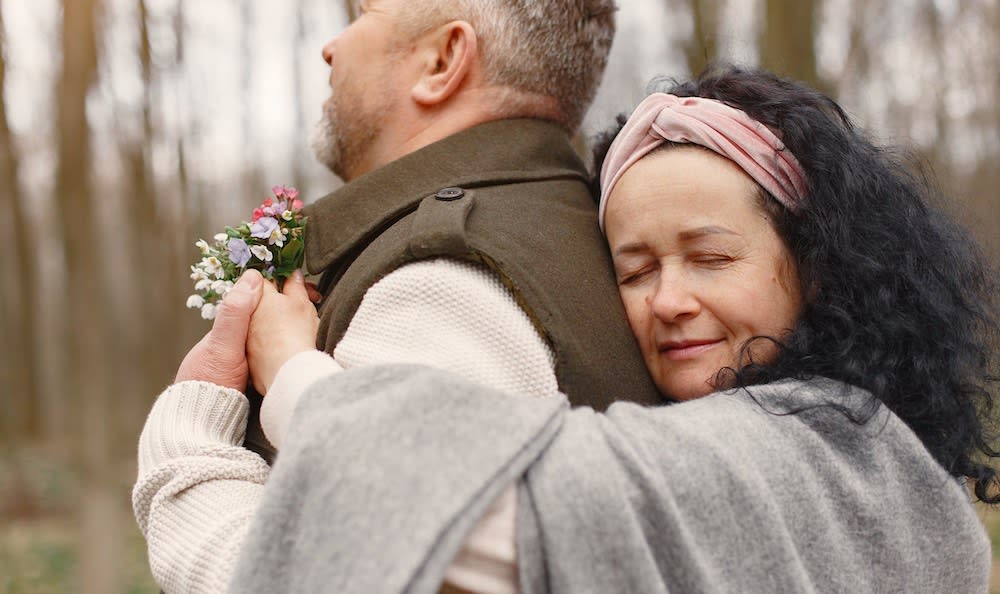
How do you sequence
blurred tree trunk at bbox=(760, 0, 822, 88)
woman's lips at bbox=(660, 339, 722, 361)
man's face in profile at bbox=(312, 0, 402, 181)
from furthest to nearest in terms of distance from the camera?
1. blurred tree trunk at bbox=(760, 0, 822, 88)
2. man's face in profile at bbox=(312, 0, 402, 181)
3. woman's lips at bbox=(660, 339, 722, 361)

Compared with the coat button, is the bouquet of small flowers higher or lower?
lower

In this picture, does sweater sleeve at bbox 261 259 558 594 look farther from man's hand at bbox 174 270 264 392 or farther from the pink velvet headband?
the pink velvet headband

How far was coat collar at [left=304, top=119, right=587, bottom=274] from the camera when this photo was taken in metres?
1.87

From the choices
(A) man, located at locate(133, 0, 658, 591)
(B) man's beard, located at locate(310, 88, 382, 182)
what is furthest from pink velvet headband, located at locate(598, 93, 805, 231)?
(B) man's beard, located at locate(310, 88, 382, 182)

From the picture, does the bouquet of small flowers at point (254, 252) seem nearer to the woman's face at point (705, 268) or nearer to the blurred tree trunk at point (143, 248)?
the woman's face at point (705, 268)

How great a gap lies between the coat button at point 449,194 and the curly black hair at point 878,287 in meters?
0.56

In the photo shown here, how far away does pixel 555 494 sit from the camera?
1155 mm

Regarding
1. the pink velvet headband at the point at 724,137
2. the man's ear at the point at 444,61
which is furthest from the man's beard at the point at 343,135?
the pink velvet headband at the point at 724,137

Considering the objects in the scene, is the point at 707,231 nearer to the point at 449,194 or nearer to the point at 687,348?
the point at 687,348

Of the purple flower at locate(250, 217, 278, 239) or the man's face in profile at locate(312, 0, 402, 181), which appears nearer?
the purple flower at locate(250, 217, 278, 239)

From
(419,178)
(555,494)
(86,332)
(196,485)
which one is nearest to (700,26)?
(419,178)

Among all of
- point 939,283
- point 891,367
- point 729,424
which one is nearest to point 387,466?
point 729,424

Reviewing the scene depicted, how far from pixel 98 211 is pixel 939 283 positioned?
573 centimetres

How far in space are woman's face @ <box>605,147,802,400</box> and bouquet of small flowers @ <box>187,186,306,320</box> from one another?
2.39 ft
